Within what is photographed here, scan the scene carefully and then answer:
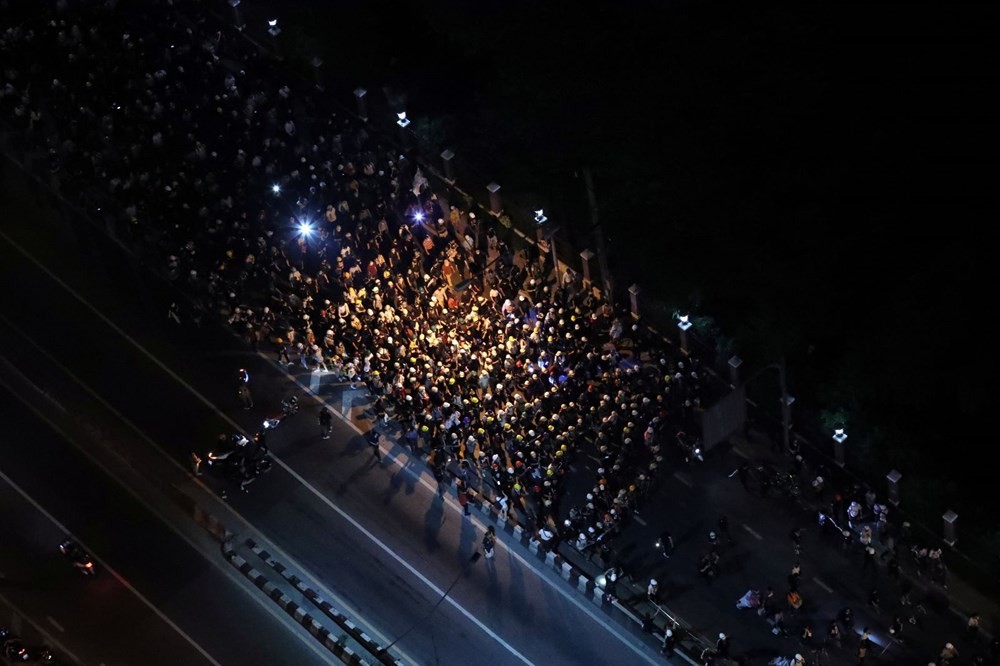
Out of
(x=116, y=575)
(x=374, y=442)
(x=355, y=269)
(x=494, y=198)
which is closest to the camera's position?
(x=116, y=575)

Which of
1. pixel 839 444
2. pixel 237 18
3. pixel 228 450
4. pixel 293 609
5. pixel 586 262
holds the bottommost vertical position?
pixel 293 609

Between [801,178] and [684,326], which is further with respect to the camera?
[801,178]

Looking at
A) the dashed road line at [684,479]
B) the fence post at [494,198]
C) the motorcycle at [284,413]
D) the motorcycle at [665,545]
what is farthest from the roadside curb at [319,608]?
the fence post at [494,198]

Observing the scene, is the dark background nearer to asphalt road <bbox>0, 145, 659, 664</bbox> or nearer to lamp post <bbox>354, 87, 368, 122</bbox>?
lamp post <bbox>354, 87, 368, 122</bbox>

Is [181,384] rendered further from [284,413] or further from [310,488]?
[310,488]

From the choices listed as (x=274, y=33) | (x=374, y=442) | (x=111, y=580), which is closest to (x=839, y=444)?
(x=374, y=442)

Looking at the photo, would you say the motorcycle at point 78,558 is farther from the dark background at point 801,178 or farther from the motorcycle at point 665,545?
the dark background at point 801,178

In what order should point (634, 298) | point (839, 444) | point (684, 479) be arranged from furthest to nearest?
point (634, 298) < point (684, 479) < point (839, 444)

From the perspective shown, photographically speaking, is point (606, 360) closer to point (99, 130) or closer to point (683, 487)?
point (683, 487)

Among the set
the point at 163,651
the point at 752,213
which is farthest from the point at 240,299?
the point at 752,213
